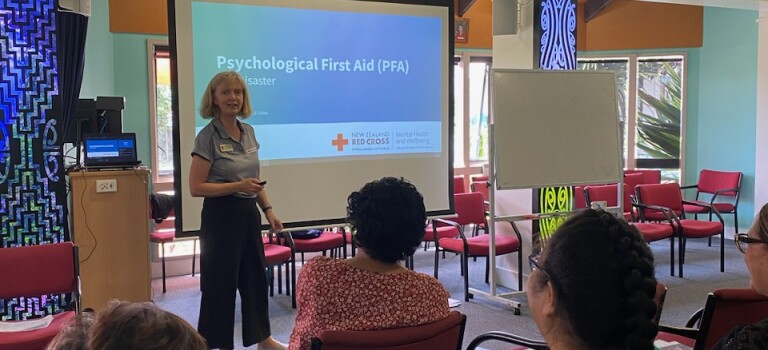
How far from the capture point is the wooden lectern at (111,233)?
4.01 m

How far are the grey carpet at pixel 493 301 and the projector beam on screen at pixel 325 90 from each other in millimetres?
827

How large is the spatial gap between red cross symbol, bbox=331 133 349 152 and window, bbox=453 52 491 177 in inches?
164

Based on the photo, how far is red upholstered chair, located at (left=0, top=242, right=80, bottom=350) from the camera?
339 centimetres

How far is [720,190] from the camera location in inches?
301

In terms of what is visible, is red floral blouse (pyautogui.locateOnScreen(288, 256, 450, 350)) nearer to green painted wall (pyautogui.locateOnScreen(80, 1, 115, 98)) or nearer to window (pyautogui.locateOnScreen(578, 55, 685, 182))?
green painted wall (pyautogui.locateOnScreen(80, 1, 115, 98))

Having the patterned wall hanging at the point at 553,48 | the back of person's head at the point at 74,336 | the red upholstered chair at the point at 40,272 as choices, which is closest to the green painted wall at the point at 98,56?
the red upholstered chair at the point at 40,272

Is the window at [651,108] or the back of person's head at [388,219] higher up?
the window at [651,108]

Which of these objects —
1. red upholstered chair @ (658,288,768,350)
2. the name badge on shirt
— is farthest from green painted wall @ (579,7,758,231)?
the name badge on shirt

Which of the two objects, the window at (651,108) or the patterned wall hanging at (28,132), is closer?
the patterned wall hanging at (28,132)

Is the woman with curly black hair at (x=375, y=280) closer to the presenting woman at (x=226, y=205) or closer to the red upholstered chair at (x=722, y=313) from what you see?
the red upholstered chair at (x=722, y=313)

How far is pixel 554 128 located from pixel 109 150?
3.07 meters

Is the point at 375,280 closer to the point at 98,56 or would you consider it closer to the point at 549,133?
the point at 549,133

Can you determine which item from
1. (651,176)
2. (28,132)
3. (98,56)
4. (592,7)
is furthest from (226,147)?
(592,7)

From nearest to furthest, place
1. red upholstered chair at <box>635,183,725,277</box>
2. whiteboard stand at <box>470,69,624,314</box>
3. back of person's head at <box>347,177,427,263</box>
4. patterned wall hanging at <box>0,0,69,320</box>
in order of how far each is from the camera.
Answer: back of person's head at <box>347,177,427,263</box> < patterned wall hanging at <box>0,0,69,320</box> < whiteboard stand at <box>470,69,624,314</box> < red upholstered chair at <box>635,183,725,277</box>
